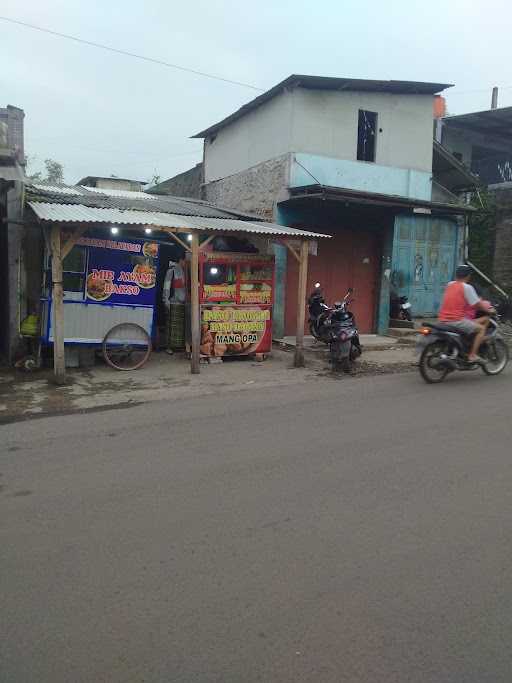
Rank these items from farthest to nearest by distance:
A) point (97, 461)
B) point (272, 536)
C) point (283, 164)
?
point (283, 164) → point (97, 461) → point (272, 536)

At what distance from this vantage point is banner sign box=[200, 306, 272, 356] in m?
10.3

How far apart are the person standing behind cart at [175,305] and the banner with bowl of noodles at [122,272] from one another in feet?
4.48

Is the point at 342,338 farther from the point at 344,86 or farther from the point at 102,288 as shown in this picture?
the point at 344,86

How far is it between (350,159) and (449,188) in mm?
5851

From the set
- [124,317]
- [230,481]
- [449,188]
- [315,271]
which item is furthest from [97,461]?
[449,188]

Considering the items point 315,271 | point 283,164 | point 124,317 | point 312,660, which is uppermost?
point 283,164

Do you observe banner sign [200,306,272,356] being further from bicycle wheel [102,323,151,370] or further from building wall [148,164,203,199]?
building wall [148,164,203,199]

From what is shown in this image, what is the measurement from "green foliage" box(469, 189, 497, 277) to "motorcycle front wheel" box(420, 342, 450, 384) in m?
10.4

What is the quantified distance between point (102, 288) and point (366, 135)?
9083mm

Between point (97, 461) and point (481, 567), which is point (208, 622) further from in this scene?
point (97, 461)

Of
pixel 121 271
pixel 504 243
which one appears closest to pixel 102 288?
pixel 121 271

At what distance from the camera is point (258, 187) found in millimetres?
14672

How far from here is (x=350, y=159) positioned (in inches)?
570

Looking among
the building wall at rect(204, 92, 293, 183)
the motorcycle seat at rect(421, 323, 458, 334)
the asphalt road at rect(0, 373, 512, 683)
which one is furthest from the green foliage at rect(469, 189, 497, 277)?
the asphalt road at rect(0, 373, 512, 683)
